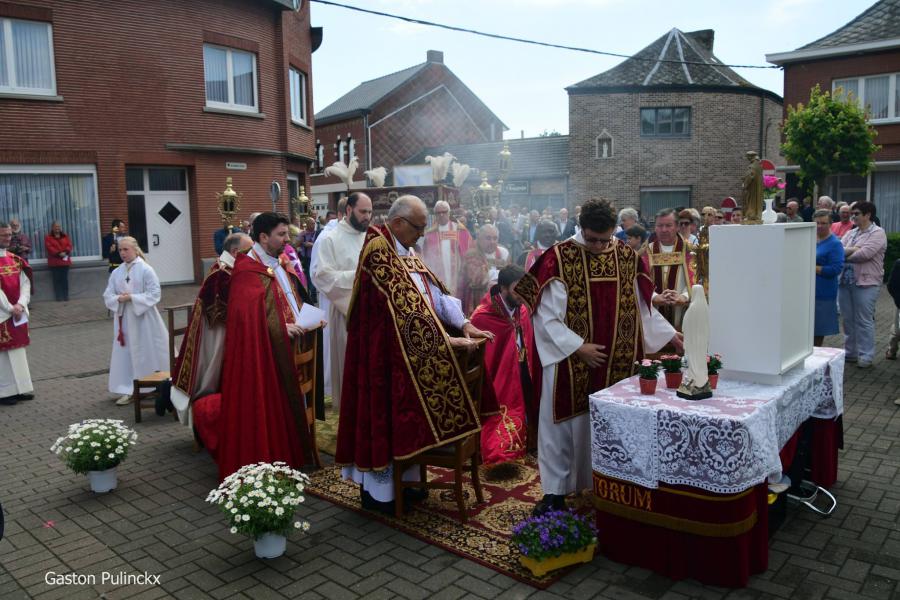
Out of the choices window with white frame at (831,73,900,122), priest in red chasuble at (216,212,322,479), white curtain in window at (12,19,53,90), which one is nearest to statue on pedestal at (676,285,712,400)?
priest in red chasuble at (216,212,322,479)

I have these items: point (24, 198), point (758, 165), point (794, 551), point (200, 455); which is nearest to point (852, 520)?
point (794, 551)

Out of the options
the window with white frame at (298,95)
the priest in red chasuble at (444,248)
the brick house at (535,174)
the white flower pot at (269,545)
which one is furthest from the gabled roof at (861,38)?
the white flower pot at (269,545)

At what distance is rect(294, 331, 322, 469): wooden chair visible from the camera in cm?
595

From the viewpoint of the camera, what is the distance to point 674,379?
431cm

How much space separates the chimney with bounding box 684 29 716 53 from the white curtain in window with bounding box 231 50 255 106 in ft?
79.9

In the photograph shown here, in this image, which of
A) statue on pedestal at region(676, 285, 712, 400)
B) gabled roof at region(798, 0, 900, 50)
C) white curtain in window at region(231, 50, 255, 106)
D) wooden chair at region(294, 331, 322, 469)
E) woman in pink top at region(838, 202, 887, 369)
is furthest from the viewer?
gabled roof at region(798, 0, 900, 50)

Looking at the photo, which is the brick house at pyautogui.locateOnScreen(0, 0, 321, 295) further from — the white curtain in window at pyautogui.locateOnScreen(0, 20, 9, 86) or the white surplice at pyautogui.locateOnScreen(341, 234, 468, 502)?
the white surplice at pyautogui.locateOnScreen(341, 234, 468, 502)

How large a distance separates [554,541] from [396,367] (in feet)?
4.88

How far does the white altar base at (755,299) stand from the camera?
4.30m

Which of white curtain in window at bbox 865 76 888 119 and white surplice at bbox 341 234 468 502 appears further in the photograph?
white curtain in window at bbox 865 76 888 119

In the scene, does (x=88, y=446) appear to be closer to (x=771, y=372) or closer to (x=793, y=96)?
(x=771, y=372)

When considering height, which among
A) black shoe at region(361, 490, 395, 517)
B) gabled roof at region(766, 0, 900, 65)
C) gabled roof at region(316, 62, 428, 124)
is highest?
gabled roof at region(316, 62, 428, 124)

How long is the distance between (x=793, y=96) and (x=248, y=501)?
88.5ft
